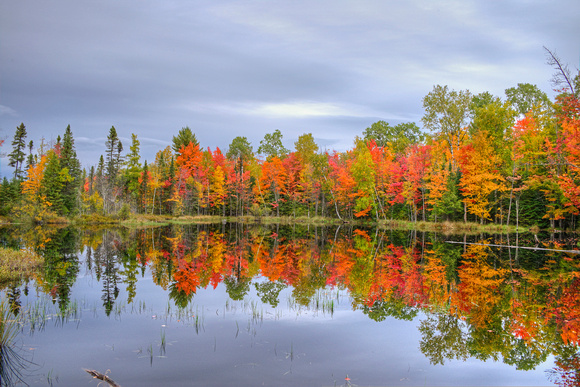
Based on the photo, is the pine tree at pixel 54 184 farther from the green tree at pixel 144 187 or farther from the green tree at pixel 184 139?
the green tree at pixel 184 139

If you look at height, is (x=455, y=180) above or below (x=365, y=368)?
above

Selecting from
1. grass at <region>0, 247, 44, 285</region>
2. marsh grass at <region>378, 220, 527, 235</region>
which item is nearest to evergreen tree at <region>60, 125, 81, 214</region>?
grass at <region>0, 247, 44, 285</region>

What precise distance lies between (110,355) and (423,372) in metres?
5.90

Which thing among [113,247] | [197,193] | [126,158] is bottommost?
[113,247]

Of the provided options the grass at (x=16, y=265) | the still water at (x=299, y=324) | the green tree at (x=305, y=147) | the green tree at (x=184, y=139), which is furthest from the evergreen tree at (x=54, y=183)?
the still water at (x=299, y=324)

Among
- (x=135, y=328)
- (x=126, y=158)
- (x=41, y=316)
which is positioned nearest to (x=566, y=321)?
(x=135, y=328)

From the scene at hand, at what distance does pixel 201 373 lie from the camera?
662 centimetres

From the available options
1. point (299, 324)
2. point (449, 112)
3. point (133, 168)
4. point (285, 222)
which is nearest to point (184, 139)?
point (133, 168)

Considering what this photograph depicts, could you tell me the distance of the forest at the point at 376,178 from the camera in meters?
38.7

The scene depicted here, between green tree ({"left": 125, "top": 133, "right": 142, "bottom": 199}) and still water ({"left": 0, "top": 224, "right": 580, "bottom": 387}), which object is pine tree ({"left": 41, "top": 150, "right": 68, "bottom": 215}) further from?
still water ({"left": 0, "top": 224, "right": 580, "bottom": 387})

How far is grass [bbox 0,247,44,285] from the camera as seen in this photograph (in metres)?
13.7

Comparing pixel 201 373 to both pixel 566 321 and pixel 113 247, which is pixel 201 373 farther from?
pixel 113 247

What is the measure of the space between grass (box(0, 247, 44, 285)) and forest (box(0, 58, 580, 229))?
23617mm

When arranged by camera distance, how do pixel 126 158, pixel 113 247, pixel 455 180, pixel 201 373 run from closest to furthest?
1. pixel 201 373
2. pixel 113 247
3. pixel 455 180
4. pixel 126 158
